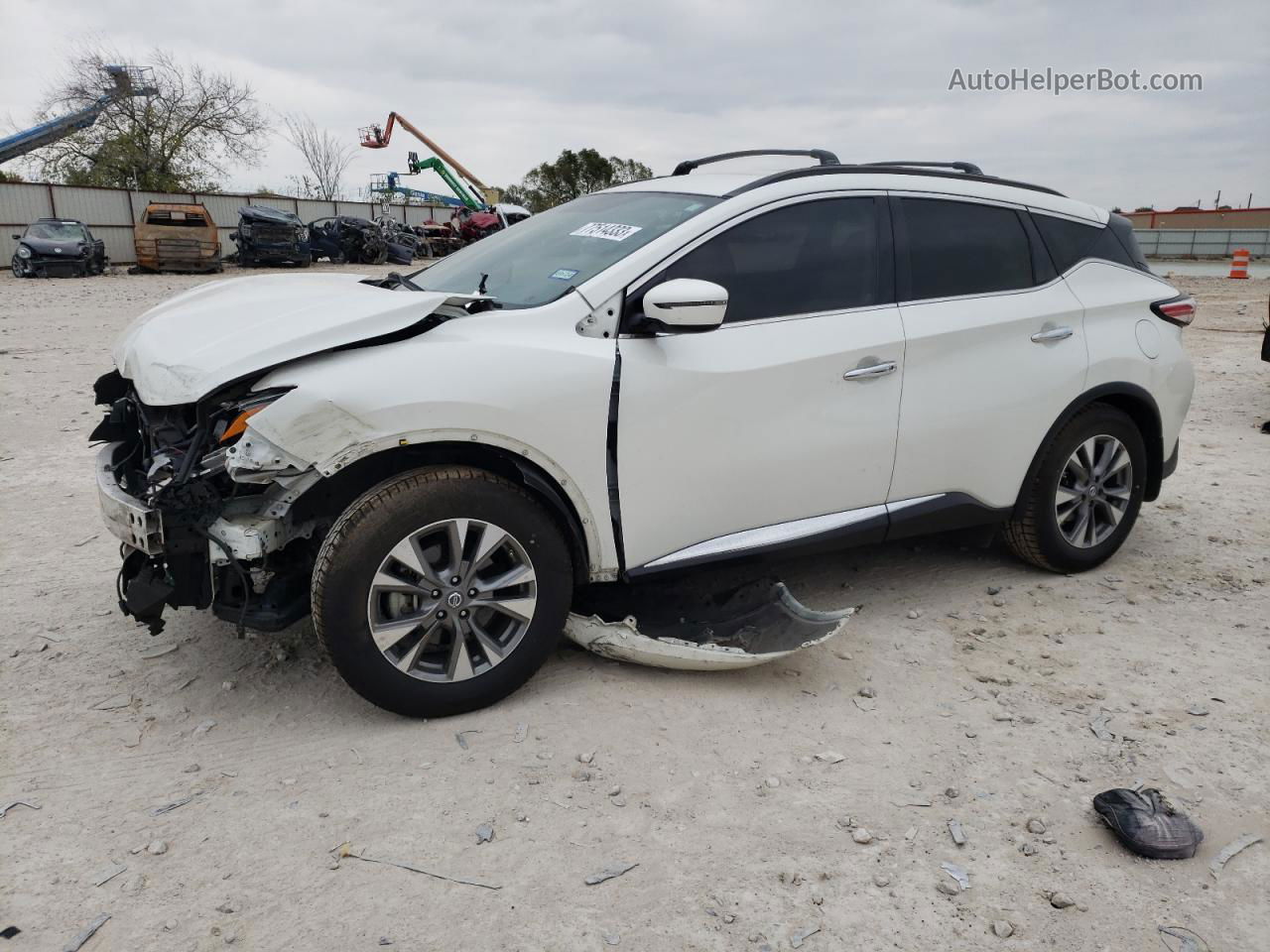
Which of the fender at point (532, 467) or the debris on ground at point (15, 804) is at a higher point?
the fender at point (532, 467)

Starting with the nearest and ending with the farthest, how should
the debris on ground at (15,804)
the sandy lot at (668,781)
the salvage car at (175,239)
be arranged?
the sandy lot at (668,781)
the debris on ground at (15,804)
the salvage car at (175,239)

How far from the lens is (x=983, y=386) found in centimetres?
405

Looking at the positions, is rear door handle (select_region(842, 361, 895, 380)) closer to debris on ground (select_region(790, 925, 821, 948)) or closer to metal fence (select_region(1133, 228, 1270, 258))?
debris on ground (select_region(790, 925, 821, 948))

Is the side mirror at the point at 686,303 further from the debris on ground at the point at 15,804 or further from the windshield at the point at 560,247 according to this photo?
the debris on ground at the point at 15,804

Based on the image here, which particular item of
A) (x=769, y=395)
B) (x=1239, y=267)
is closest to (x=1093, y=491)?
(x=769, y=395)

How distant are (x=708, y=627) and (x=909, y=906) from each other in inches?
58.9

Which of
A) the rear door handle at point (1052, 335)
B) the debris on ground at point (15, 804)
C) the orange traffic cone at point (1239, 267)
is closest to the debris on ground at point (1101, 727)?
the rear door handle at point (1052, 335)

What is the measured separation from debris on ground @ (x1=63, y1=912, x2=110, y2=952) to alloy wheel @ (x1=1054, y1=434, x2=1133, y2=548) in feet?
12.9

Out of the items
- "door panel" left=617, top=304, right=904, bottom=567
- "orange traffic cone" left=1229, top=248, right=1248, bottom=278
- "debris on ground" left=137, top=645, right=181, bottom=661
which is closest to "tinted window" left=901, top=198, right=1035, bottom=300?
"door panel" left=617, top=304, right=904, bottom=567

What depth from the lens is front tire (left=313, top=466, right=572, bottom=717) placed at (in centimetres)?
298

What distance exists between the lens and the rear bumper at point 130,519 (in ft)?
9.59

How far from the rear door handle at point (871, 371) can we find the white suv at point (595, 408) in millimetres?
14

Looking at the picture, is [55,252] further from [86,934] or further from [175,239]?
[86,934]

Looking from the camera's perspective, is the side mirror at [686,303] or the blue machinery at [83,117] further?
the blue machinery at [83,117]
